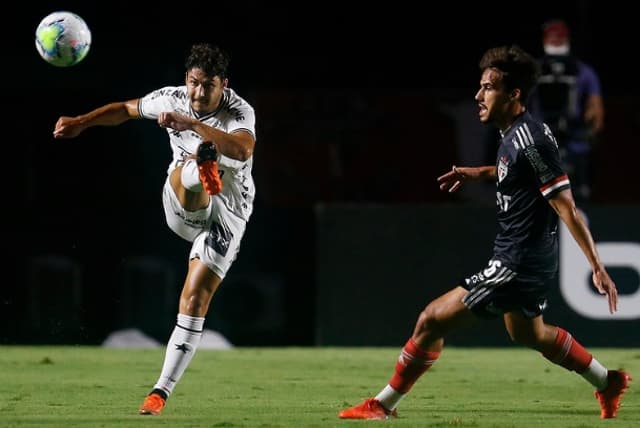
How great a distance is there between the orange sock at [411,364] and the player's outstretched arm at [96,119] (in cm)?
205

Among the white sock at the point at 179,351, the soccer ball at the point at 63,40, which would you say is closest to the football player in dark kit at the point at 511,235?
the white sock at the point at 179,351

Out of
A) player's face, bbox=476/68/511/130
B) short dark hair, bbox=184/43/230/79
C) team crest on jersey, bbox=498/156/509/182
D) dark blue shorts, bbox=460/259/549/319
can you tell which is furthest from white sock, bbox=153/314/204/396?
player's face, bbox=476/68/511/130

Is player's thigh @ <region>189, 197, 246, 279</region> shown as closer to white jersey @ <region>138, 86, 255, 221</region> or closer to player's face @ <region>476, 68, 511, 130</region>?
white jersey @ <region>138, 86, 255, 221</region>

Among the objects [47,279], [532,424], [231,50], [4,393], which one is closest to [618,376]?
[532,424]

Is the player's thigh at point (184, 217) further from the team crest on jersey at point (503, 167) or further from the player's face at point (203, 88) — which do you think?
the team crest on jersey at point (503, 167)

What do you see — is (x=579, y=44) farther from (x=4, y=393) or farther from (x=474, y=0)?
(x=4, y=393)

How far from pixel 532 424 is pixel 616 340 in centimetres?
489

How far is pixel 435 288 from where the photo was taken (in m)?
12.0

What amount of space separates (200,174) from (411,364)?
143 cm

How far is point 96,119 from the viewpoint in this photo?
8094 mm

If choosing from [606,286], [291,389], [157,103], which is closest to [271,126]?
[291,389]

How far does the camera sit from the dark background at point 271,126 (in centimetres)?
1257

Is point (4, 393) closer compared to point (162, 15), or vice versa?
point (4, 393)

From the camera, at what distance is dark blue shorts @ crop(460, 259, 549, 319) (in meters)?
7.18
